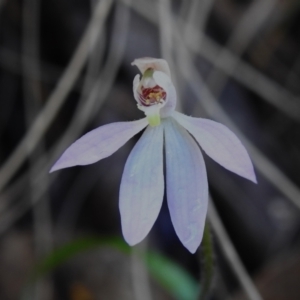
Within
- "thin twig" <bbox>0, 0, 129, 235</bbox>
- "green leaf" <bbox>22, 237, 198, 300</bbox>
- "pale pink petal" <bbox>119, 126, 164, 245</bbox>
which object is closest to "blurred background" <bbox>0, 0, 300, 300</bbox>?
"thin twig" <bbox>0, 0, 129, 235</bbox>

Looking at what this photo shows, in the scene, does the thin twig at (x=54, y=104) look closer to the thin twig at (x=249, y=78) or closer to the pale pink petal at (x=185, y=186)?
the thin twig at (x=249, y=78)

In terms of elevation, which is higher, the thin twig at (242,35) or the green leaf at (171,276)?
the thin twig at (242,35)

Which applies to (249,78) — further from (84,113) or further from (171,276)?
(171,276)

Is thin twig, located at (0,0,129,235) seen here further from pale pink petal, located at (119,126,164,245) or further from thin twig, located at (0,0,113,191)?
pale pink petal, located at (119,126,164,245)

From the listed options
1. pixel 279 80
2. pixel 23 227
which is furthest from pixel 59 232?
pixel 279 80

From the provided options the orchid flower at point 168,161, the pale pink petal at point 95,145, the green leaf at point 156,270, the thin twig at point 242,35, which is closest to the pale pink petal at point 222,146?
the orchid flower at point 168,161
